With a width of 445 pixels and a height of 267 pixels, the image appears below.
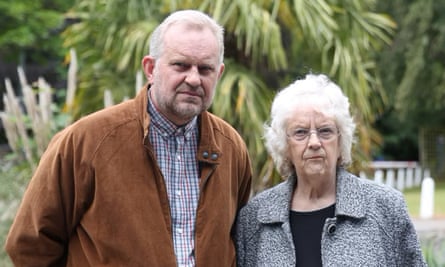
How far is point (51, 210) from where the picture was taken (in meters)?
3.05

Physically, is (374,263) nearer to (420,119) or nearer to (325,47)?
(325,47)

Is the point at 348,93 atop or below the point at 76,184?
below

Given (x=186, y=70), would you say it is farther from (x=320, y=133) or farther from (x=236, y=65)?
(x=236, y=65)

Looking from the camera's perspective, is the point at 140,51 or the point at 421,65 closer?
the point at 140,51

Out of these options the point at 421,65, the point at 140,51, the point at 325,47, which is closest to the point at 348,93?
the point at 325,47

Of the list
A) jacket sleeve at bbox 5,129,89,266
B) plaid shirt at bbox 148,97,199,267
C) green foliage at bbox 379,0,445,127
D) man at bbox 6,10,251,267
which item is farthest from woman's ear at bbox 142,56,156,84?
green foliage at bbox 379,0,445,127

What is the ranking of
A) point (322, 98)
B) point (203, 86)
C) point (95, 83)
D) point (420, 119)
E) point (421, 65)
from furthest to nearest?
point (420, 119) < point (421, 65) < point (95, 83) < point (322, 98) < point (203, 86)

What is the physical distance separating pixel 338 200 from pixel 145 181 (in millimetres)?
749

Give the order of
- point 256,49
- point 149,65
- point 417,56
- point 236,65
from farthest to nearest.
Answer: point 417,56 < point 236,65 < point 256,49 < point 149,65

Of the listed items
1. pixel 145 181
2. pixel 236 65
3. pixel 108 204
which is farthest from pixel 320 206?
pixel 236 65

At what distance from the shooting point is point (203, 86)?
3002 millimetres

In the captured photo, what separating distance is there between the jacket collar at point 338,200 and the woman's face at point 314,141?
0.25 ft

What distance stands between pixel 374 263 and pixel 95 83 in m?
6.44

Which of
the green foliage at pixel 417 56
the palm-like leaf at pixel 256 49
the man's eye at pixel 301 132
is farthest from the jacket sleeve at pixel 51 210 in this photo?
the green foliage at pixel 417 56
